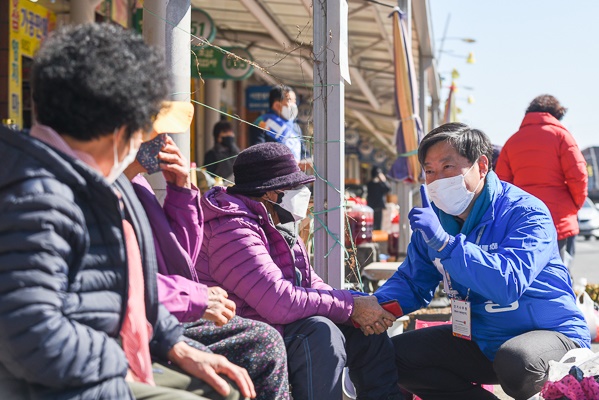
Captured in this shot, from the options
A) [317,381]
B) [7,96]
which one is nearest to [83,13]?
[7,96]

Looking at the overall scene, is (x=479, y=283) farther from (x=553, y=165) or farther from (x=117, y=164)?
(x=553, y=165)

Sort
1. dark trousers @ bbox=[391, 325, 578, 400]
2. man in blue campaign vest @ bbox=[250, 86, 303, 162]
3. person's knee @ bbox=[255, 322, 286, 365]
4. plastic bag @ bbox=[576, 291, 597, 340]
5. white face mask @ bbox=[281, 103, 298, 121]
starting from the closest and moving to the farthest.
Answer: person's knee @ bbox=[255, 322, 286, 365]
dark trousers @ bbox=[391, 325, 578, 400]
plastic bag @ bbox=[576, 291, 597, 340]
white face mask @ bbox=[281, 103, 298, 121]
man in blue campaign vest @ bbox=[250, 86, 303, 162]

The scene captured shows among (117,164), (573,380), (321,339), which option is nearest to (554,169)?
(573,380)

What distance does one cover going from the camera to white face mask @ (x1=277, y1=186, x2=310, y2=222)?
349 cm

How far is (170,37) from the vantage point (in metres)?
3.53

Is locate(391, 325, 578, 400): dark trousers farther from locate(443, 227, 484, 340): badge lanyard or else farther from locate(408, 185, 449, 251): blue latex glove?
locate(408, 185, 449, 251): blue latex glove

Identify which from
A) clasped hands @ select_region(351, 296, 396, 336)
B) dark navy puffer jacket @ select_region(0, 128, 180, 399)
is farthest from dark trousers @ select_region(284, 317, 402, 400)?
dark navy puffer jacket @ select_region(0, 128, 180, 399)

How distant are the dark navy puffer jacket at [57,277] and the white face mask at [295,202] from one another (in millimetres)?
1468

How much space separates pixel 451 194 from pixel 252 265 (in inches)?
38.5

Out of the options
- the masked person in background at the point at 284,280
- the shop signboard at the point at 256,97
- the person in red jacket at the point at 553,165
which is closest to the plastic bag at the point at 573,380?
the masked person in background at the point at 284,280

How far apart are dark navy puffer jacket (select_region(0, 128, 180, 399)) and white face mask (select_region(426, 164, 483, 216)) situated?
1.81 meters

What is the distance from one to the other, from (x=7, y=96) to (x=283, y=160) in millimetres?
5803

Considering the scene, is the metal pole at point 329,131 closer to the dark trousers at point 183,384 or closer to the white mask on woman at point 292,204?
the white mask on woman at point 292,204

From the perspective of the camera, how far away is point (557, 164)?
6770 millimetres
